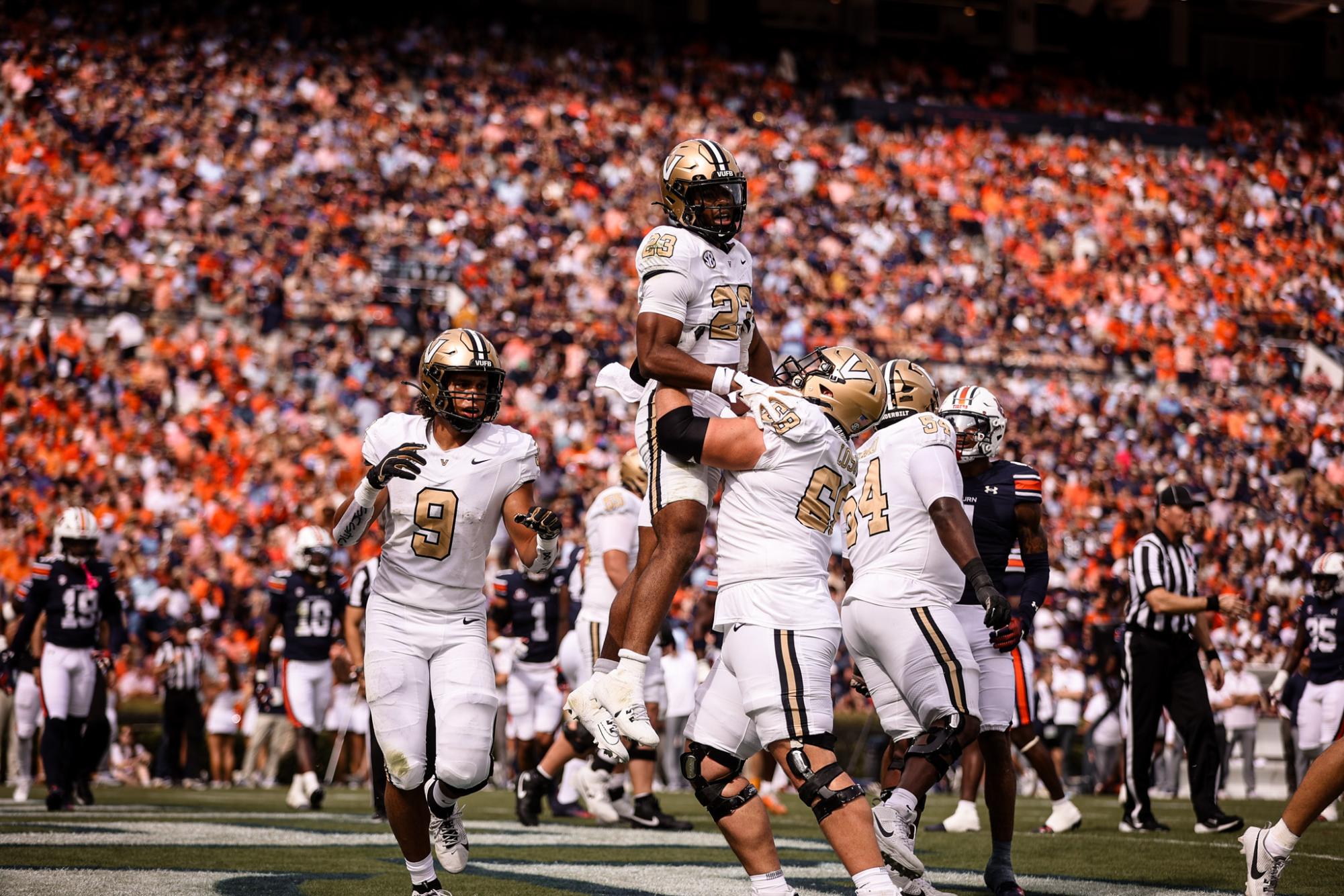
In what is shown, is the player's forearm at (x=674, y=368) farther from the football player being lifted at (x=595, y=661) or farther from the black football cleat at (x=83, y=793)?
the black football cleat at (x=83, y=793)

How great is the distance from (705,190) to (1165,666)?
585 centimetres

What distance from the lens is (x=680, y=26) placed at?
100 ft

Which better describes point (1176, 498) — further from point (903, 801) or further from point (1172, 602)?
point (903, 801)

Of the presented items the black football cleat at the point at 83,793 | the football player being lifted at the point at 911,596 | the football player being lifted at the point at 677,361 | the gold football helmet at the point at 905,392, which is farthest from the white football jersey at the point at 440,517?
the black football cleat at the point at 83,793

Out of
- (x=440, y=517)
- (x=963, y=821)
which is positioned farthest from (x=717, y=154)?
(x=963, y=821)

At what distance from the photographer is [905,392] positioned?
668cm

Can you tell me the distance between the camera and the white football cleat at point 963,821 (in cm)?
999

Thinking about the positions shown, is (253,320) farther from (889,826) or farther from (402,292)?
(889,826)

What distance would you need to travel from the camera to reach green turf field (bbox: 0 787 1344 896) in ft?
21.5

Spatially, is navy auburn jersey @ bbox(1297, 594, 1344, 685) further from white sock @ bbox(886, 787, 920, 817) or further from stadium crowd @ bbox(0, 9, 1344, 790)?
white sock @ bbox(886, 787, 920, 817)

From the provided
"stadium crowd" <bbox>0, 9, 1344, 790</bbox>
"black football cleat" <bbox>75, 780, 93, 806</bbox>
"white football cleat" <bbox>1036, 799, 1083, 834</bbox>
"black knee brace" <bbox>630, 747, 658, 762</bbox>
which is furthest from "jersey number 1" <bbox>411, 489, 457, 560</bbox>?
"stadium crowd" <bbox>0, 9, 1344, 790</bbox>

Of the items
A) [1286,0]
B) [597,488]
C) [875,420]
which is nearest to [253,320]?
[597,488]

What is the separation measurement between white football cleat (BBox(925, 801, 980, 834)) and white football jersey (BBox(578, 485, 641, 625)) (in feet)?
8.55

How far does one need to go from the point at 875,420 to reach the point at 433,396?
1835 millimetres
